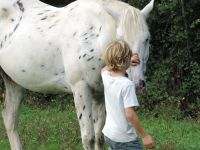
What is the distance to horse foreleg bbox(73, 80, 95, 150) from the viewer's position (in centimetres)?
523

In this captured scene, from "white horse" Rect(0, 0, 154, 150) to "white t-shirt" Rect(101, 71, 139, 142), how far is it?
1.51 feet

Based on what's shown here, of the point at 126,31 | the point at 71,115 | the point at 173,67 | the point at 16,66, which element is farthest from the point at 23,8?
the point at 173,67

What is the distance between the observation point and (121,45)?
4176mm

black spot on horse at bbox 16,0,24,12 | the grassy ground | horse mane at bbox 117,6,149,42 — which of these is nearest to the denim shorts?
horse mane at bbox 117,6,149,42

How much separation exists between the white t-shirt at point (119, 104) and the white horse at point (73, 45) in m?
0.46

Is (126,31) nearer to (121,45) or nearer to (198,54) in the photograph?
(121,45)

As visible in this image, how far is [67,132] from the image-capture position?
7520 millimetres

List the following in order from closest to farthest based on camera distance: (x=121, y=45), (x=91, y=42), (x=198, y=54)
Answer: (x=121, y=45), (x=91, y=42), (x=198, y=54)

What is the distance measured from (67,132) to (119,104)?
3.43 m

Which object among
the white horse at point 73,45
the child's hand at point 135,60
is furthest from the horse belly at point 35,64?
the child's hand at point 135,60

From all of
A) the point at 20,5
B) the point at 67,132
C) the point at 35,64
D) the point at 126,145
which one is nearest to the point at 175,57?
the point at 67,132

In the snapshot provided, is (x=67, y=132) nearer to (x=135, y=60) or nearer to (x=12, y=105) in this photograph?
(x=12, y=105)

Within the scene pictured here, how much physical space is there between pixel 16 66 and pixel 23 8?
684 millimetres

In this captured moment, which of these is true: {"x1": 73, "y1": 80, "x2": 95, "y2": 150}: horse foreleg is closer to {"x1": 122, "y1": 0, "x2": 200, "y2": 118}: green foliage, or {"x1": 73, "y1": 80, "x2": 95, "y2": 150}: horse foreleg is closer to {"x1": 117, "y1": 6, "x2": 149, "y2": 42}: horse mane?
{"x1": 117, "y1": 6, "x2": 149, "y2": 42}: horse mane
